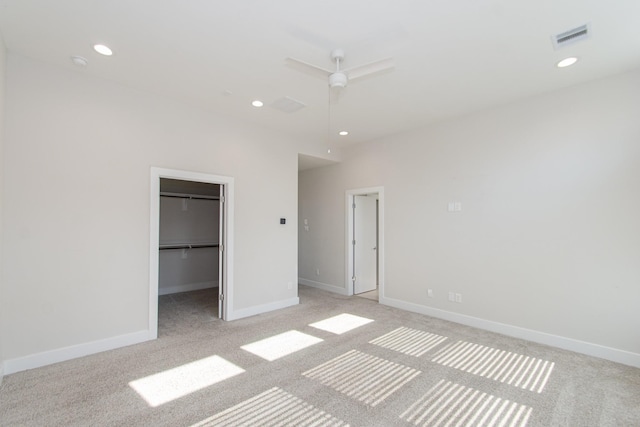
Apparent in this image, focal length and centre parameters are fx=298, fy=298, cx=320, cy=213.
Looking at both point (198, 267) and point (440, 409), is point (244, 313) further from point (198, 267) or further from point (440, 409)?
point (440, 409)

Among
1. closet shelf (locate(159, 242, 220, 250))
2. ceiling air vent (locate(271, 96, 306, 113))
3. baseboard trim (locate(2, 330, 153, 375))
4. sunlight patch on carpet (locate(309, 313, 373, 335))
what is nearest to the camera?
baseboard trim (locate(2, 330, 153, 375))

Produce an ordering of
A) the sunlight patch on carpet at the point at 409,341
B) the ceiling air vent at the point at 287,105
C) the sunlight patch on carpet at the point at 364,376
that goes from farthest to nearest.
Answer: the ceiling air vent at the point at 287,105
the sunlight patch on carpet at the point at 409,341
the sunlight patch on carpet at the point at 364,376

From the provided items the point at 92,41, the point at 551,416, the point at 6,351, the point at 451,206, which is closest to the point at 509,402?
the point at 551,416

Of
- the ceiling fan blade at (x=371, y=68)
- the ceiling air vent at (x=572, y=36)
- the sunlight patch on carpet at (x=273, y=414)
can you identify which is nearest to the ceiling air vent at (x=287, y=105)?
the ceiling fan blade at (x=371, y=68)

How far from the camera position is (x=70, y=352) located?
10.2 feet

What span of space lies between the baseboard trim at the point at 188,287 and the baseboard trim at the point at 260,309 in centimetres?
246

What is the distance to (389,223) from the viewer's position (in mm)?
5266

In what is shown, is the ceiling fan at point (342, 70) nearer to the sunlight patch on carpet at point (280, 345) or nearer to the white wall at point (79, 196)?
the white wall at point (79, 196)

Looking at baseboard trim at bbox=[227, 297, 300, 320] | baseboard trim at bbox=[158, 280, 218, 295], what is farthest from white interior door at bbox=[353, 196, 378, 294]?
baseboard trim at bbox=[158, 280, 218, 295]

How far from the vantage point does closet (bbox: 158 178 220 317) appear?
6.16 metres

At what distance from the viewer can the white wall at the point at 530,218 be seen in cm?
315

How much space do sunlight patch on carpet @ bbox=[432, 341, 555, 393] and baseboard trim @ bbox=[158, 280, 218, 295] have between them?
5150mm

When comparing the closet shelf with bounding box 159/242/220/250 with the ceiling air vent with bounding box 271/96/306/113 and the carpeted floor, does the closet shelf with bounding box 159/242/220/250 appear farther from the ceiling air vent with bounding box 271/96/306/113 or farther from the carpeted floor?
the ceiling air vent with bounding box 271/96/306/113

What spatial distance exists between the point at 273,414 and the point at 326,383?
23.4 inches
